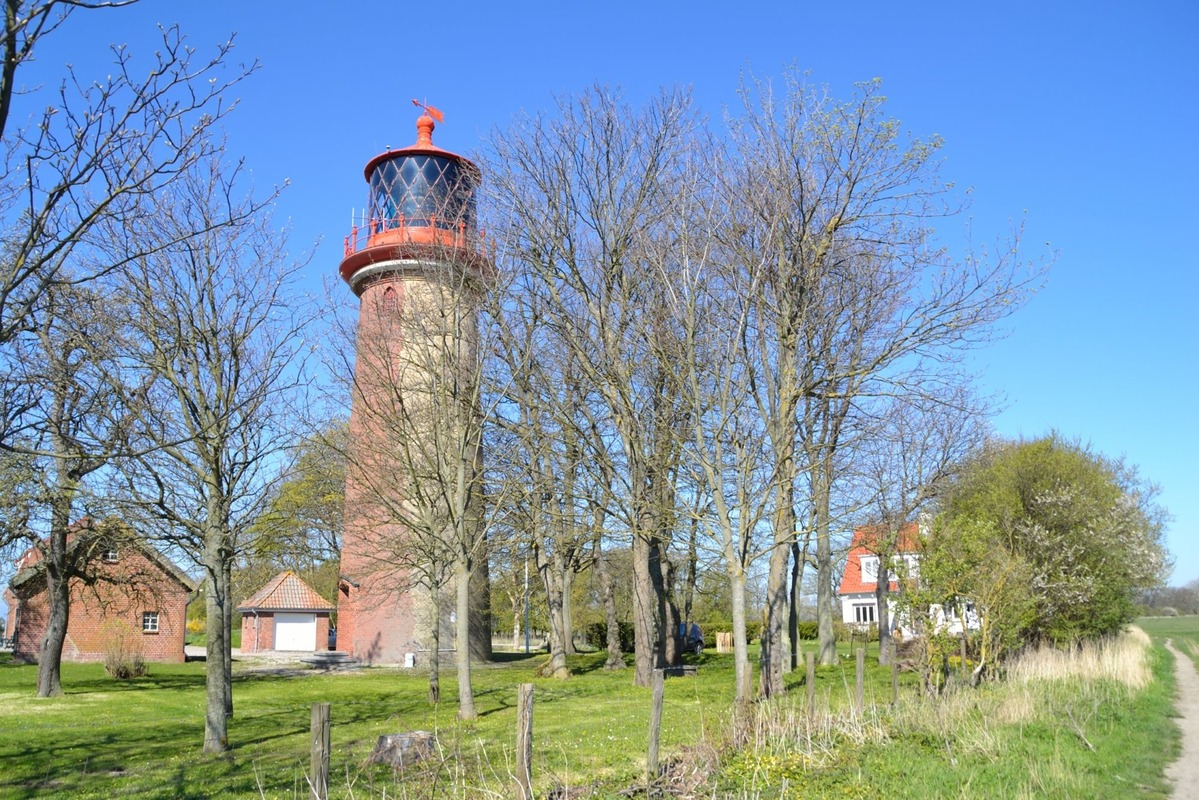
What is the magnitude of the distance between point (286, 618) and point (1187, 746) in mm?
36733

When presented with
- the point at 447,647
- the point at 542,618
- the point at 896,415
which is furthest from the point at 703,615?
the point at 896,415

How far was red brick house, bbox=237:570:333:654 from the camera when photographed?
4053 cm

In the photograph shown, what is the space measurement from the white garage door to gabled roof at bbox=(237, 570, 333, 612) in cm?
65

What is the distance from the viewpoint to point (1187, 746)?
11.9 meters

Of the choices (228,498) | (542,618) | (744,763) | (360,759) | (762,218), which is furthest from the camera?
(542,618)

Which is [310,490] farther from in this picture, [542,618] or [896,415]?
[542,618]

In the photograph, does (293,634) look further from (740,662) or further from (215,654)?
(740,662)

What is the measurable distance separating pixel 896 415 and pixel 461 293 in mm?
8961

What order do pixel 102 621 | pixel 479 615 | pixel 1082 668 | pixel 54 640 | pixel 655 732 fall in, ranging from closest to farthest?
pixel 655 732
pixel 1082 668
pixel 54 640
pixel 479 615
pixel 102 621

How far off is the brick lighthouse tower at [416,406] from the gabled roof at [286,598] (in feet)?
36.2

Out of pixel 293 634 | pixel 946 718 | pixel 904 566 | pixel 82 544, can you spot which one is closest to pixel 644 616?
pixel 904 566

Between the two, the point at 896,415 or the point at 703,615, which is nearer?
the point at 896,415

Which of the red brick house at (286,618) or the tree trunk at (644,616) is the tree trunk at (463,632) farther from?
the red brick house at (286,618)

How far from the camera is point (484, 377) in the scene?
Result: 17156 millimetres
